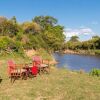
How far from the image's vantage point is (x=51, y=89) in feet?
41.7

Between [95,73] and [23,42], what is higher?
[23,42]

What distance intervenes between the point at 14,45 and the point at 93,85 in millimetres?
20466

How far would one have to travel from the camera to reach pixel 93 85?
45.0 ft

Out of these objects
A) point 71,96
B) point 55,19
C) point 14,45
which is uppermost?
point 55,19

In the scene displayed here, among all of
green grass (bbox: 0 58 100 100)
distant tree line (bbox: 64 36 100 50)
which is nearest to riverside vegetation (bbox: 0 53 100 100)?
green grass (bbox: 0 58 100 100)

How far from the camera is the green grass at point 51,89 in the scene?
448 inches

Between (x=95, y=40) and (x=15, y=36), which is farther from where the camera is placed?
(x=95, y=40)

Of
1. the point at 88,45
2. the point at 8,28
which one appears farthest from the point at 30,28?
the point at 88,45

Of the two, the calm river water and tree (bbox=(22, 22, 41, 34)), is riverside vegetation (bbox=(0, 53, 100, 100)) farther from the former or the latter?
tree (bbox=(22, 22, 41, 34))

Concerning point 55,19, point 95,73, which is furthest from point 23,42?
point 55,19

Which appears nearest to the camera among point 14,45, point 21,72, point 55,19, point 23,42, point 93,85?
point 93,85

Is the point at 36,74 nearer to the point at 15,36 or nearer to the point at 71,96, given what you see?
the point at 71,96

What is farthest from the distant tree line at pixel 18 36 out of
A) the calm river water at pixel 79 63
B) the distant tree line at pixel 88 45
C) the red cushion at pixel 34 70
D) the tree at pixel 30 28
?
the distant tree line at pixel 88 45

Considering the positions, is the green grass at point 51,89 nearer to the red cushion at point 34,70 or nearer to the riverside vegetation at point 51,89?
the riverside vegetation at point 51,89
